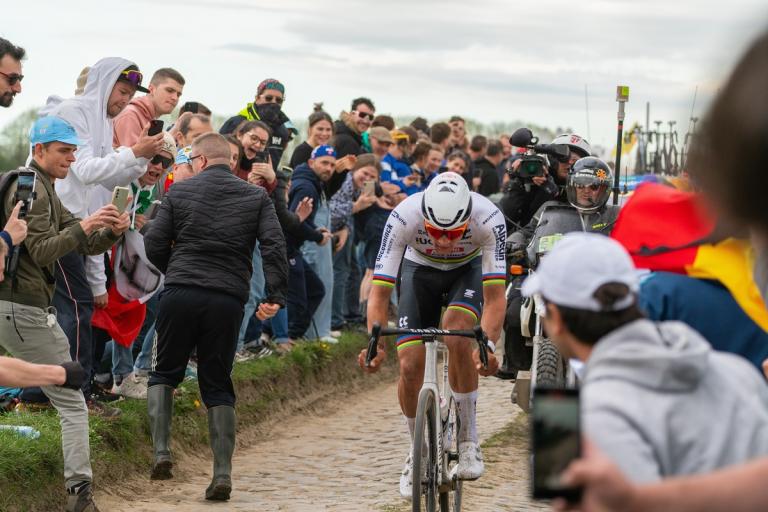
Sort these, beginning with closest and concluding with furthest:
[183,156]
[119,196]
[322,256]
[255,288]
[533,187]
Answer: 1. [119,196]
2. [183,156]
3. [533,187]
4. [255,288]
5. [322,256]

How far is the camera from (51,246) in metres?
7.64

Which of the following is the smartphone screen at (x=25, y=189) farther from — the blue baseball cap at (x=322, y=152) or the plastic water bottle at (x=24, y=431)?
the blue baseball cap at (x=322, y=152)

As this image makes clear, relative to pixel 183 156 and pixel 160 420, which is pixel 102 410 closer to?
pixel 160 420

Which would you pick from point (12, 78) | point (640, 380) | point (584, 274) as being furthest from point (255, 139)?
point (640, 380)

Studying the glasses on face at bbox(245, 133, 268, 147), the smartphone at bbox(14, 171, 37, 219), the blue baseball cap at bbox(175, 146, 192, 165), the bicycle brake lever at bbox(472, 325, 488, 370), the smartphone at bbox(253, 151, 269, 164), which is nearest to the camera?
the smartphone at bbox(14, 171, 37, 219)

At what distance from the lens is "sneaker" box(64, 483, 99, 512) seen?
780 centimetres

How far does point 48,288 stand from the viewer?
311 inches

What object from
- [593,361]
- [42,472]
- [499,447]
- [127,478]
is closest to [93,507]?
[42,472]

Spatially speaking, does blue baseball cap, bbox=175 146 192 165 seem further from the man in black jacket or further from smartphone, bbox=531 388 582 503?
smartphone, bbox=531 388 582 503

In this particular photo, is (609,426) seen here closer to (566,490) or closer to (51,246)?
(566,490)

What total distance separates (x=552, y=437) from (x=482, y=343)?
5133 millimetres

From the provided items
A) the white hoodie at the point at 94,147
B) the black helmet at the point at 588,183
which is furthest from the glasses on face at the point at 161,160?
the black helmet at the point at 588,183

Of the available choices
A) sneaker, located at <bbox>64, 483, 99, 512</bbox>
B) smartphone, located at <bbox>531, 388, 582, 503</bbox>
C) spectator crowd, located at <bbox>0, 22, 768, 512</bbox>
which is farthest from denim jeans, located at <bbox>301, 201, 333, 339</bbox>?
smartphone, located at <bbox>531, 388, 582, 503</bbox>

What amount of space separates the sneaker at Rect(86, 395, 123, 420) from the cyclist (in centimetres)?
218
